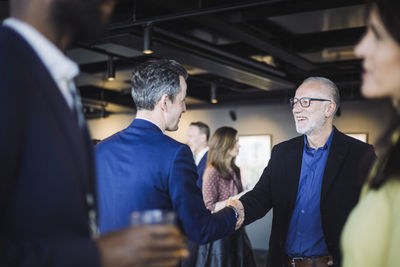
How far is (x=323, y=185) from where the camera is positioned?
2.38 metres

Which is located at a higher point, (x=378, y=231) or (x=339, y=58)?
(x=339, y=58)

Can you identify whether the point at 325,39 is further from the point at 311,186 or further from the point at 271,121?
the point at 311,186

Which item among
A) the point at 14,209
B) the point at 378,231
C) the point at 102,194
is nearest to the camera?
the point at 14,209

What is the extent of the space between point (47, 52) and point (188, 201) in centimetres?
108

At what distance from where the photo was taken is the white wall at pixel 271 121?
27.6ft

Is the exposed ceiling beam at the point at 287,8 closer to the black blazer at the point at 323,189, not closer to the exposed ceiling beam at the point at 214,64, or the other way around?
the exposed ceiling beam at the point at 214,64

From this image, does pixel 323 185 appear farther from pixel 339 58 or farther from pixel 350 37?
pixel 339 58

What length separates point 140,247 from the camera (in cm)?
87

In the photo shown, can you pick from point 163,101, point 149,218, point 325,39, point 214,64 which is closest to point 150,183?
point 163,101

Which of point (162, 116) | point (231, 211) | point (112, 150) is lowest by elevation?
point (231, 211)

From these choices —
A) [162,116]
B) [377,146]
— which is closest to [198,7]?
[162,116]

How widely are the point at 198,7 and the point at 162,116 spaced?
246 centimetres

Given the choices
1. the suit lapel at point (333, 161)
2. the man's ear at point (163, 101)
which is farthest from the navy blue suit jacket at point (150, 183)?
the suit lapel at point (333, 161)

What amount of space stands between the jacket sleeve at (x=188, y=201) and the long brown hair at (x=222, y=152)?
8.58 ft
